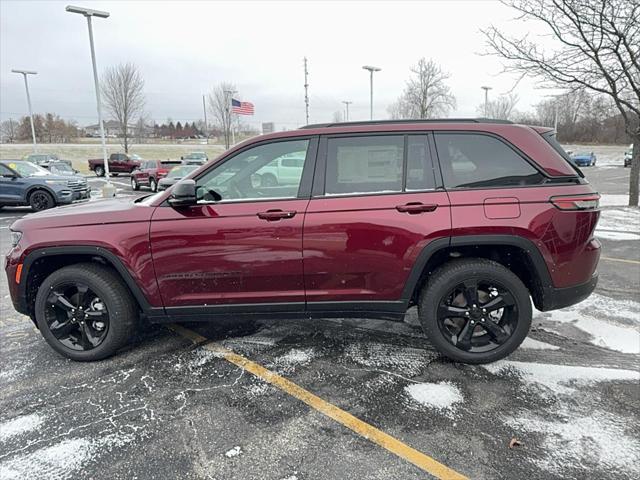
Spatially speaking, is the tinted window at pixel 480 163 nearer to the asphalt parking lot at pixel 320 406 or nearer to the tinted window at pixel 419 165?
the tinted window at pixel 419 165

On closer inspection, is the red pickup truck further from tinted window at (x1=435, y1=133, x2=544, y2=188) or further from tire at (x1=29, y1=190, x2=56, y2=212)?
tinted window at (x1=435, y1=133, x2=544, y2=188)

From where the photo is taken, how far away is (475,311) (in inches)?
126

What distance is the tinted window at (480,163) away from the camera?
3.09m

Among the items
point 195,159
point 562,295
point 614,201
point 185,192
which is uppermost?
point 195,159

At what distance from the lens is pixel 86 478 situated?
219cm

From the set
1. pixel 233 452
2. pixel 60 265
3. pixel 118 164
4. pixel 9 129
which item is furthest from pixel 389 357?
pixel 9 129

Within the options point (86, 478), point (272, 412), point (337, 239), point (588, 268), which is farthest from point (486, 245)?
point (86, 478)

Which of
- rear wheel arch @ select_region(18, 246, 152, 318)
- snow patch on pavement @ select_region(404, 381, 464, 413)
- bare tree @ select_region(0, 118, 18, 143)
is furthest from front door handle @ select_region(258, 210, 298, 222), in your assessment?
bare tree @ select_region(0, 118, 18, 143)

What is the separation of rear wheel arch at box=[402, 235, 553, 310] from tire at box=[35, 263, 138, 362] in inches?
88.9

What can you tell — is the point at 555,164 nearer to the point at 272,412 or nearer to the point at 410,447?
the point at 410,447

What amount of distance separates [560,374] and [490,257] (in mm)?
1004

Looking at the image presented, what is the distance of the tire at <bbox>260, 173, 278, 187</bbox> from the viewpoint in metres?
3.31

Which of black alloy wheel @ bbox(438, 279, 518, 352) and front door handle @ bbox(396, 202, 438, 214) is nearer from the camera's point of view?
front door handle @ bbox(396, 202, 438, 214)

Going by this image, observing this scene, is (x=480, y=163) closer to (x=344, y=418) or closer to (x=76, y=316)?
(x=344, y=418)
